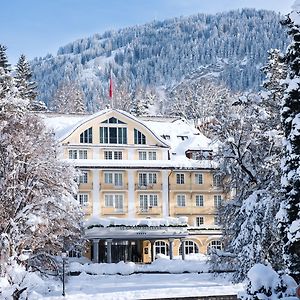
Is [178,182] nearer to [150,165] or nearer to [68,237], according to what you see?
[150,165]

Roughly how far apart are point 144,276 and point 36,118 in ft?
53.7

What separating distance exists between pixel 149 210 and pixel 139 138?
6.84 m

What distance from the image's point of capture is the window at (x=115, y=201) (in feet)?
184

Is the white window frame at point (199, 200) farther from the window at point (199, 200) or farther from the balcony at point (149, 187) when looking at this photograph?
the balcony at point (149, 187)

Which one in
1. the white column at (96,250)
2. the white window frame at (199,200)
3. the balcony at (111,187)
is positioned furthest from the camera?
the white window frame at (199,200)

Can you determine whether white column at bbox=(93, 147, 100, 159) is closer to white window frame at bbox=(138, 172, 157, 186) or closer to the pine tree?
white window frame at bbox=(138, 172, 157, 186)

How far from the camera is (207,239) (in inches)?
2271

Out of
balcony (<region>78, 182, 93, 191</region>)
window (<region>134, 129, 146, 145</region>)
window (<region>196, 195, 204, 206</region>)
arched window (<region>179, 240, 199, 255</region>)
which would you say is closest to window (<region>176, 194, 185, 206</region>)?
window (<region>196, 195, 204, 206</region>)

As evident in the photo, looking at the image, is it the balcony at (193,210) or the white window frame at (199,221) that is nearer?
the balcony at (193,210)

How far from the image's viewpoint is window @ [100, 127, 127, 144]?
56.1 metres

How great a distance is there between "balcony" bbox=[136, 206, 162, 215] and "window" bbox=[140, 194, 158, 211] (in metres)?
0.06

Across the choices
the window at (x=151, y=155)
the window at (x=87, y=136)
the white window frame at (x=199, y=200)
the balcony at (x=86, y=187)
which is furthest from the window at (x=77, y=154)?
the white window frame at (x=199, y=200)

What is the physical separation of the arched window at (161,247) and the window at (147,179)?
18.3ft

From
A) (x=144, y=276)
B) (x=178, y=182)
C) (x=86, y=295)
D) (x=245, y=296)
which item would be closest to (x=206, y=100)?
Result: (x=178, y=182)
